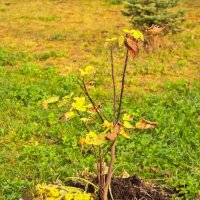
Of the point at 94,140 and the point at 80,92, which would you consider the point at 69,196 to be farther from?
the point at 80,92

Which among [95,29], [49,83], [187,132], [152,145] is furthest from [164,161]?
[95,29]

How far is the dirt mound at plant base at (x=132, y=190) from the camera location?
3.99m

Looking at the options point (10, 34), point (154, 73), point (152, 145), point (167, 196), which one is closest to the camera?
point (167, 196)

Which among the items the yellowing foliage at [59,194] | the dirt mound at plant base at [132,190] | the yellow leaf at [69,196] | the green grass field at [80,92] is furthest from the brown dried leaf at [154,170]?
the yellow leaf at [69,196]

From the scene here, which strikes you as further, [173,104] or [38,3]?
[38,3]

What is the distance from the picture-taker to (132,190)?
158 inches

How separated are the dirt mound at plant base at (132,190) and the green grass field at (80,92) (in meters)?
0.29

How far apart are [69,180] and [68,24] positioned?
730 centimetres

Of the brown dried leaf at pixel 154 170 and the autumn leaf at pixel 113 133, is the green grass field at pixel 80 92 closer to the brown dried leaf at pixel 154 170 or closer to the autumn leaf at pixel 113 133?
the brown dried leaf at pixel 154 170

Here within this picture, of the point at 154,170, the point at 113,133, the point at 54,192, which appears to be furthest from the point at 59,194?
the point at 154,170

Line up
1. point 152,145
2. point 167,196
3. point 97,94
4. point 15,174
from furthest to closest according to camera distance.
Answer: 1. point 97,94
2. point 152,145
3. point 15,174
4. point 167,196

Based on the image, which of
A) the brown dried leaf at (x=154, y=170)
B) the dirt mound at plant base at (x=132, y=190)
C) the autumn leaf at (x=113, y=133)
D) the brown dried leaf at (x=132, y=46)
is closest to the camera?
the brown dried leaf at (x=132, y=46)

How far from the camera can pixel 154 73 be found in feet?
25.6

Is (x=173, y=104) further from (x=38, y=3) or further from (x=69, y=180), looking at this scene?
(x=38, y=3)
